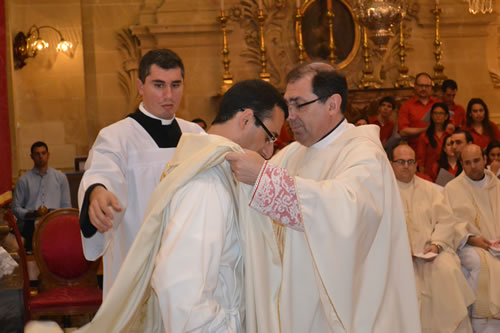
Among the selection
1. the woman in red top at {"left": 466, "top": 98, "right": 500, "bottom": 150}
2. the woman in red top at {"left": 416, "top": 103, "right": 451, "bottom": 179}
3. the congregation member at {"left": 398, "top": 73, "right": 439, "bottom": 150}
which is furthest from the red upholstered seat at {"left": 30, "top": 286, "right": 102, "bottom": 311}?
the woman in red top at {"left": 466, "top": 98, "right": 500, "bottom": 150}

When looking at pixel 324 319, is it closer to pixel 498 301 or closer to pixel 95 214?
pixel 95 214

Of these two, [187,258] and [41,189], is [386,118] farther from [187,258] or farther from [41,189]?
[187,258]

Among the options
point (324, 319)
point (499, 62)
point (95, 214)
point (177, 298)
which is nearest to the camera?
point (177, 298)

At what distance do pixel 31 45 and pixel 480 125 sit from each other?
262 inches

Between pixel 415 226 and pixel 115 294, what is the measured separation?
4280 millimetres

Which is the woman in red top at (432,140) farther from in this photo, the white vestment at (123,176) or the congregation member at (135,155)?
the white vestment at (123,176)

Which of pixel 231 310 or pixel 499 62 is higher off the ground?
pixel 499 62

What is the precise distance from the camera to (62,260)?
6.00 m

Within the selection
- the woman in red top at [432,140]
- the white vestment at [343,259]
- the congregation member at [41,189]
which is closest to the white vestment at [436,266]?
the woman in red top at [432,140]

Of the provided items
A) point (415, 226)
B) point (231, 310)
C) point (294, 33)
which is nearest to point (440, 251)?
point (415, 226)

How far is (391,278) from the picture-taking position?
328cm

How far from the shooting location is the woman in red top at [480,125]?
9.62 meters

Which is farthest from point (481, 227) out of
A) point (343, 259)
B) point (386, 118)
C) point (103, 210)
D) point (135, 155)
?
point (103, 210)

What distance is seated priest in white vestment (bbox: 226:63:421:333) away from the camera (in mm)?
2900
